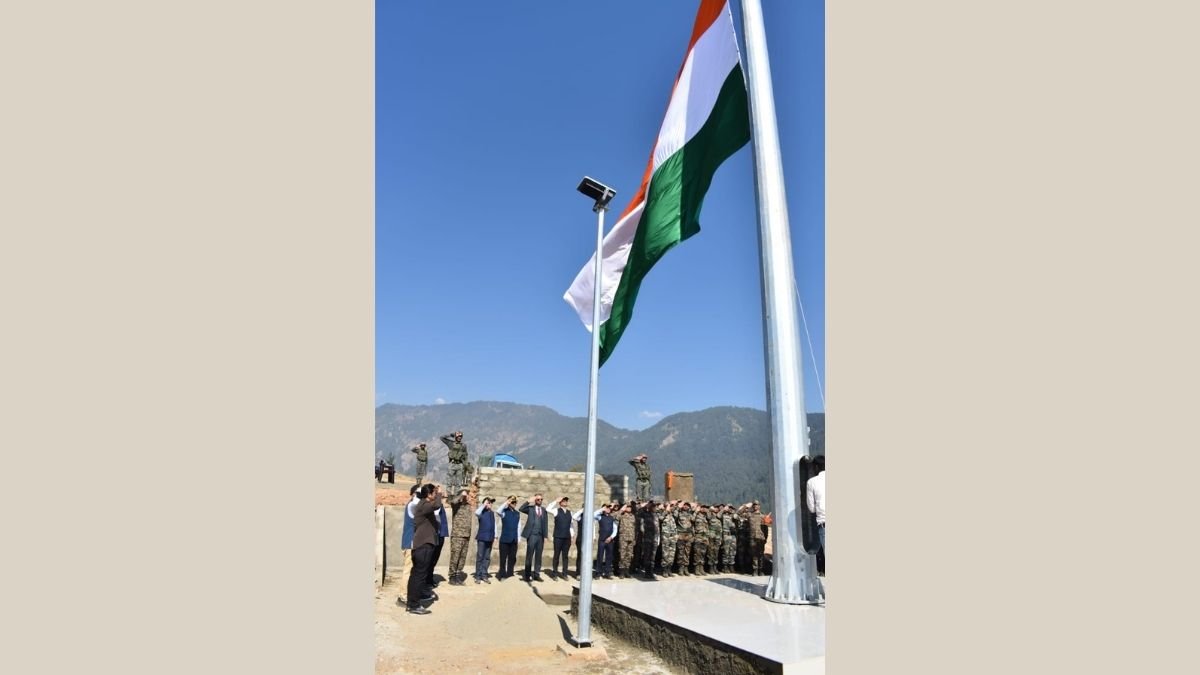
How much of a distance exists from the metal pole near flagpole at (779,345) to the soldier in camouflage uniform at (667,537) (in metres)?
4.81

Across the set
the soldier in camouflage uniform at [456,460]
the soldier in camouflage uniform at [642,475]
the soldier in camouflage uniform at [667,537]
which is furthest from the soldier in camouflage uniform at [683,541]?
the soldier in camouflage uniform at [456,460]

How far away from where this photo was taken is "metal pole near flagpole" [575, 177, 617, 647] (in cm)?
727

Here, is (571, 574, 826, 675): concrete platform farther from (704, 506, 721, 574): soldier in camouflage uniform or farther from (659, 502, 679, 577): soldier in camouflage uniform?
(704, 506, 721, 574): soldier in camouflage uniform

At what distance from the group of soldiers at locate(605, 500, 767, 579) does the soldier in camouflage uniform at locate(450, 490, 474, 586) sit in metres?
2.78

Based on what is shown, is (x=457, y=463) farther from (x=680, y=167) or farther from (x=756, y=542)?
(x=680, y=167)

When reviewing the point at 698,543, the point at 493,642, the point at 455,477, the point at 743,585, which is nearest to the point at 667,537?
the point at 698,543

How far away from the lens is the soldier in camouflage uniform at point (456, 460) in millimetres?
28297

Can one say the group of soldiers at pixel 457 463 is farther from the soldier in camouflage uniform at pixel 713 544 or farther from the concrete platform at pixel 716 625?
the concrete platform at pixel 716 625

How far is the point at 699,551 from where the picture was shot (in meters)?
13.2

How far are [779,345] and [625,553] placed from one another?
647 centimetres

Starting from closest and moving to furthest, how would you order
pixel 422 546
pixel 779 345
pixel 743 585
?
pixel 779 345 < pixel 422 546 < pixel 743 585

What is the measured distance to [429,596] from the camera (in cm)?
1075

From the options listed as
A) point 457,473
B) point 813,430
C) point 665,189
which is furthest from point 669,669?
point 457,473

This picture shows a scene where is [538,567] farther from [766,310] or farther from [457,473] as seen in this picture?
[457,473]
